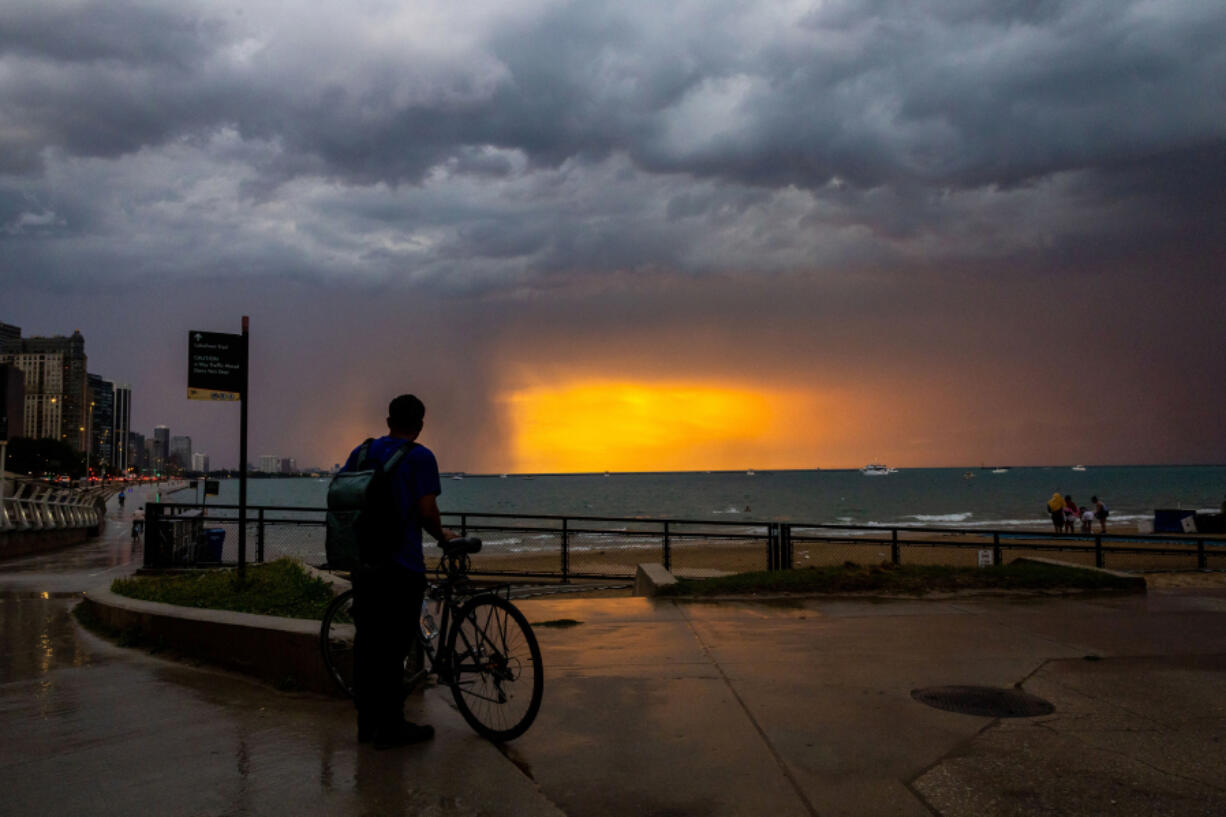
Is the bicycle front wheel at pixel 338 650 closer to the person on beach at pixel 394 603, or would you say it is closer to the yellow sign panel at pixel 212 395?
the person on beach at pixel 394 603

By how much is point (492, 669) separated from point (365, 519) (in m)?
1.07

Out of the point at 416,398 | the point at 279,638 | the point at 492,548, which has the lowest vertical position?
the point at 492,548

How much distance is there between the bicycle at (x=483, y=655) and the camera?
4.57 meters

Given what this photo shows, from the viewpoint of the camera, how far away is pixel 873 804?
376cm

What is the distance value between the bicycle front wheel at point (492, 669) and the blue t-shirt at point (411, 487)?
425 millimetres

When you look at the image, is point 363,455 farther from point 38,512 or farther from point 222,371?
point 38,512

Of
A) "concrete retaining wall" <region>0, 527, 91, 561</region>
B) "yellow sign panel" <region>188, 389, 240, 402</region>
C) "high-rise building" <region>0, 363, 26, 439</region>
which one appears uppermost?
"high-rise building" <region>0, 363, 26, 439</region>

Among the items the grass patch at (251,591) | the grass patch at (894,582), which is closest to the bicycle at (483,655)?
the grass patch at (251,591)

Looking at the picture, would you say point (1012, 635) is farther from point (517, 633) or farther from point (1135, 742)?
point (517, 633)

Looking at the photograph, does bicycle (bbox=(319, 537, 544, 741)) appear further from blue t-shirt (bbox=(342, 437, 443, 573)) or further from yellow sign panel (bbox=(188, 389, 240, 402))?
yellow sign panel (bbox=(188, 389, 240, 402))

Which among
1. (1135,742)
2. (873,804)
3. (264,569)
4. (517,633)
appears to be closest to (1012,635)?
(1135,742)

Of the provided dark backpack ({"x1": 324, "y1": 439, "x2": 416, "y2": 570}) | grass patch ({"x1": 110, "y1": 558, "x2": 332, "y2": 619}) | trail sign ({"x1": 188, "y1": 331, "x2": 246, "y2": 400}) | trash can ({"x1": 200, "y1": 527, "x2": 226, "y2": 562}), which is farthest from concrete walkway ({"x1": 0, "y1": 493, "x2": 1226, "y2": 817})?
trash can ({"x1": 200, "y1": 527, "x2": 226, "y2": 562})

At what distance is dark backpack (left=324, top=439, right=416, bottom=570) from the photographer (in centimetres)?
446

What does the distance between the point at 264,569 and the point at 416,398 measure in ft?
20.1
